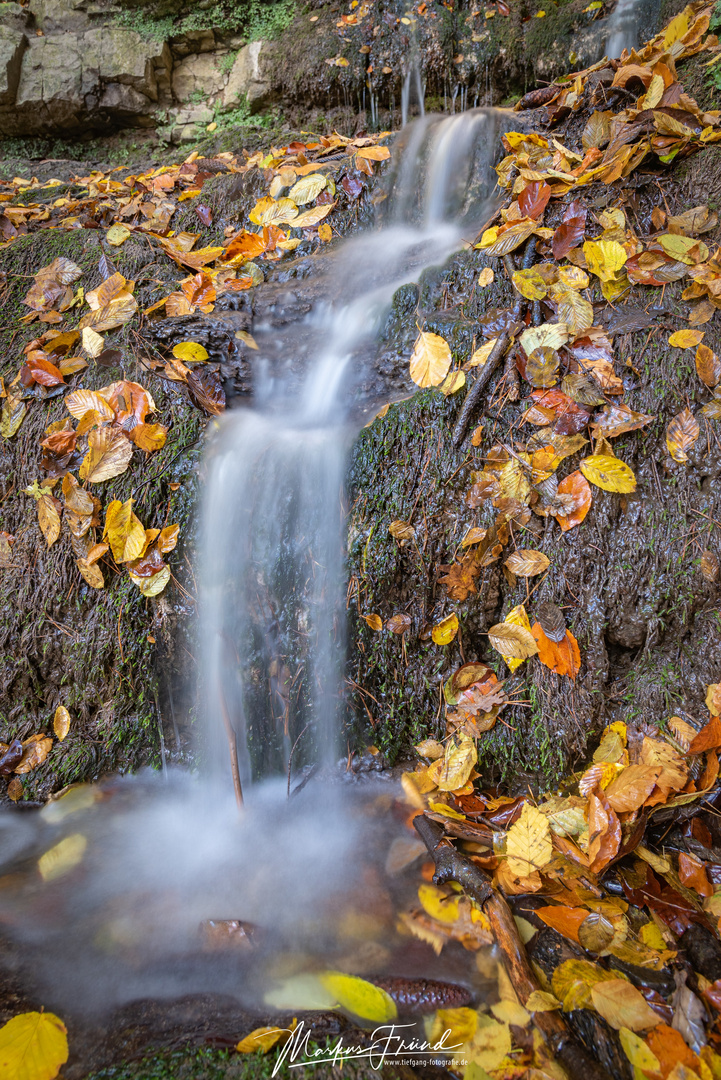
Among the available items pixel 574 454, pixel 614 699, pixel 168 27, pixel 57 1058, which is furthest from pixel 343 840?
pixel 168 27

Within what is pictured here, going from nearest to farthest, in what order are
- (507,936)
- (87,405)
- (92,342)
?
(507,936) → (87,405) → (92,342)

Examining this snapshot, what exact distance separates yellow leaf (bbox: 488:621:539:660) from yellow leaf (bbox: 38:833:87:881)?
1.89 metres

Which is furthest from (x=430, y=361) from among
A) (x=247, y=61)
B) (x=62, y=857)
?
(x=247, y=61)

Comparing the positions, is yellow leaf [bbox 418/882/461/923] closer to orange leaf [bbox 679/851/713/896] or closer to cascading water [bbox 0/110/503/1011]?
cascading water [bbox 0/110/503/1011]

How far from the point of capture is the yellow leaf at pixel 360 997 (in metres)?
1.54

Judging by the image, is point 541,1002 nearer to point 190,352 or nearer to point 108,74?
point 190,352

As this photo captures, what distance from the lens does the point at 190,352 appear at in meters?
3.04

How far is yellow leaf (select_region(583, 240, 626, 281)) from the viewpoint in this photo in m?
2.45

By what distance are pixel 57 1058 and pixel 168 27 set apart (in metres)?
9.59

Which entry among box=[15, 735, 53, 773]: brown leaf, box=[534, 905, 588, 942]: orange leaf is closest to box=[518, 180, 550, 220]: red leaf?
box=[534, 905, 588, 942]: orange leaf

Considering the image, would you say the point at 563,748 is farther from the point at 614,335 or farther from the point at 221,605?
the point at 614,335

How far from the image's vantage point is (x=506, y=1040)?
4.76 ft

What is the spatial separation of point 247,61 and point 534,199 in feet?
20.4

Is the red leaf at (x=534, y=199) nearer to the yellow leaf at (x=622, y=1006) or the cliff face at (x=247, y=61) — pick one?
the yellow leaf at (x=622, y=1006)
